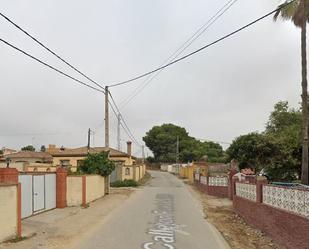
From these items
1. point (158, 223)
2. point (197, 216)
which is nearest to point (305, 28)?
point (197, 216)

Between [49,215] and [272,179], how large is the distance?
55.0ft

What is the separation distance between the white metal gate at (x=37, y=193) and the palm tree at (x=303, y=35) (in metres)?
11.4

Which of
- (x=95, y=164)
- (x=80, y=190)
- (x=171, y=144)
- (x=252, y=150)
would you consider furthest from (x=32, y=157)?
(x=171, y=144)

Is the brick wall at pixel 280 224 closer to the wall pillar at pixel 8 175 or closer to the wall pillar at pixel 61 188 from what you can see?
the wall pillar at pixel 8 175

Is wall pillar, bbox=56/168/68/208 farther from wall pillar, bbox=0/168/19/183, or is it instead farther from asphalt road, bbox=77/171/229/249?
wall pillar, bbox=0/168/19/183

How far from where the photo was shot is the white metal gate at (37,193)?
20641mm

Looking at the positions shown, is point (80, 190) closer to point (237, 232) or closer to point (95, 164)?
point (95, 164)

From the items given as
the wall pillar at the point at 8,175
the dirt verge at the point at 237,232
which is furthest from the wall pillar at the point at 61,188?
the wall pillar at the point at 8,175

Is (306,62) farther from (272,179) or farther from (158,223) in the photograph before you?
(272,179)

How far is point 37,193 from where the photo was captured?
73.2ft

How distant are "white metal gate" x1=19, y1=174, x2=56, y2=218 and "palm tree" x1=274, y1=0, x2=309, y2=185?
37.3 feet

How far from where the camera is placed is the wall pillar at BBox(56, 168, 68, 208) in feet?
84.0

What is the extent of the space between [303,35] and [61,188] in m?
13.4

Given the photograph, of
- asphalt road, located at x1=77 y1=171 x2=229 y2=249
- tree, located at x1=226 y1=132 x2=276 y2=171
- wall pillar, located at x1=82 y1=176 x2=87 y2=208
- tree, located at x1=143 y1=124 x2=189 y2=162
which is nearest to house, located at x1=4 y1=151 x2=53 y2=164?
tree, located at x1=226 y1=132 x2=276 y2=171
